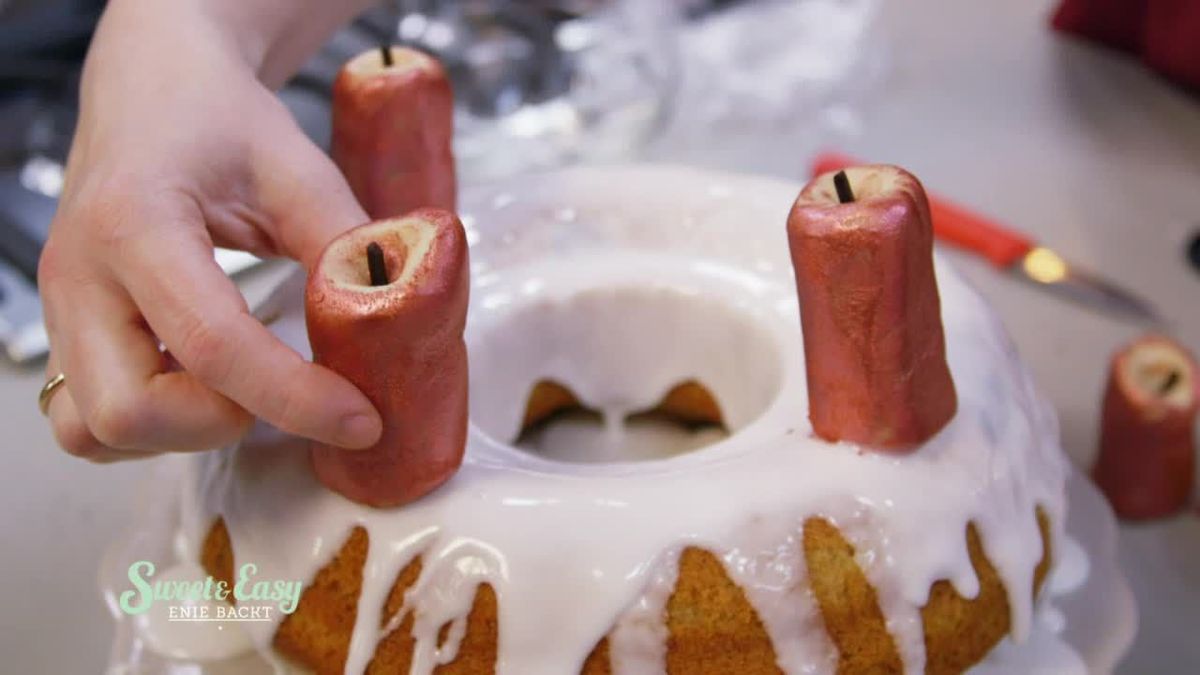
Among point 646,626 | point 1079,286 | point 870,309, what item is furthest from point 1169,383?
point 646,626

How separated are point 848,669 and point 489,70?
112 centimetres

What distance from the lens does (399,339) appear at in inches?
26.9

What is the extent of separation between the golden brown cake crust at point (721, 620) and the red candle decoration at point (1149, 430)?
0.31 metres

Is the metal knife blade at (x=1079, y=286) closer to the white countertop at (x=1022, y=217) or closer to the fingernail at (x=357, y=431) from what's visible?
the white countertop at (x=1022, y=217)

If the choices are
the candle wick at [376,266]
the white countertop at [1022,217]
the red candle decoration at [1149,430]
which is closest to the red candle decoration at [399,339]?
the candle wick at [376,266]

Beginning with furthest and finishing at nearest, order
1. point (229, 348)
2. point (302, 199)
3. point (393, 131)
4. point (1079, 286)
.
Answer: point (1079, 286), point (393, 131), point (302, 199), point (229, 348)

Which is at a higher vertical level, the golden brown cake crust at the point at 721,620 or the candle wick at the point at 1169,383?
the golden brown cake crust at the point at 721,620

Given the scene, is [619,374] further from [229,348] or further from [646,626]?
[229,348]

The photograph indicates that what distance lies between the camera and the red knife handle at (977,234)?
1.39 m

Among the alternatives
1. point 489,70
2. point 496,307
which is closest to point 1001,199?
point 489,70

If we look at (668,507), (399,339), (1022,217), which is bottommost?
(1022,217)

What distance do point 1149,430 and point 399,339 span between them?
26.1 inches

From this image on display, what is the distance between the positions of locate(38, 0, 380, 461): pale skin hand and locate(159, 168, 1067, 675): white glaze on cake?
89mm

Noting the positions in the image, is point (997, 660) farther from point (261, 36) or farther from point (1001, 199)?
point (1001, 199)
